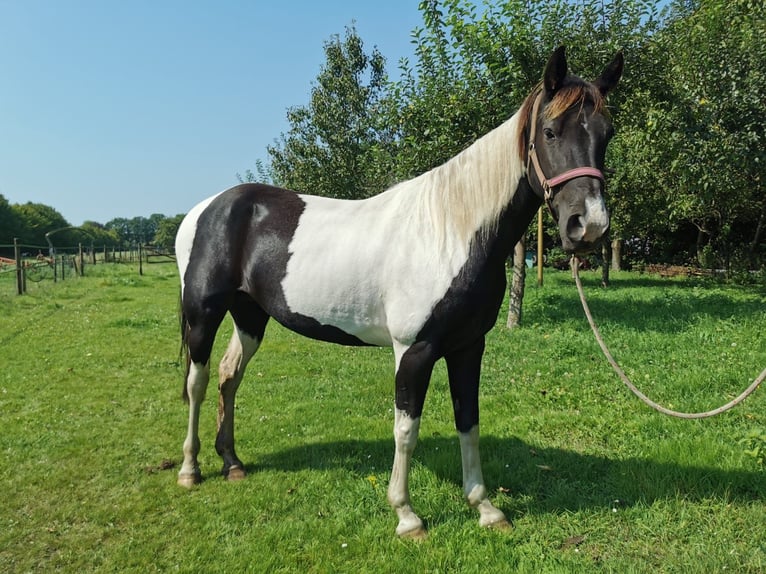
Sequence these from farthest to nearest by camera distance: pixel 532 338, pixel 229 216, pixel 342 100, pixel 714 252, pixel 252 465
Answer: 1. pixel 714 252
2. pixel 342 100
3. pixel 532 338
4. pixel 252 465
5. pixel 229 216

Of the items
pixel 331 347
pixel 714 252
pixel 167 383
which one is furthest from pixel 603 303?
pixel 714 252

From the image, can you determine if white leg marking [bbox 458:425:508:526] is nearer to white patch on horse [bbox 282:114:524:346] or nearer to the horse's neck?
white patch on horse [bbox 282:114:524:346]

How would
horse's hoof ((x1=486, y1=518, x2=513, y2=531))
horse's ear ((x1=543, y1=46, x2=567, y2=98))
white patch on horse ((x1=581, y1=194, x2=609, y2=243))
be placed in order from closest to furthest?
white patch on horse ((x1=581, y1=194, x2=609, y2=243))
horse's ear ((x1=543, y1=46, x2=567, y2=98))
horse's hoof ((x1=486, y1=518, x2=513, y2=531))

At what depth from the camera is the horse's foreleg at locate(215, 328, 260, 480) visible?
12.1 feet

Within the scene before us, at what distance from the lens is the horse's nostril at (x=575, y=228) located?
2.19m


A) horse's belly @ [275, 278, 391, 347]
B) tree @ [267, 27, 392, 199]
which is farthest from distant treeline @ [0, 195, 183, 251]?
horse's belly @ [275, 278, 391, 347]

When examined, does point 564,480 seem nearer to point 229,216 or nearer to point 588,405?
point 588,405

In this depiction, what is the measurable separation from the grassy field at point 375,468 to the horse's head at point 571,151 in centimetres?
183

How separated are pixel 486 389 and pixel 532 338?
2.75 meters

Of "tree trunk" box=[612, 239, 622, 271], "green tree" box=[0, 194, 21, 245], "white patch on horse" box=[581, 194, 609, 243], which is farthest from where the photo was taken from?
"green tree" box=[0, 194, 21, 245]

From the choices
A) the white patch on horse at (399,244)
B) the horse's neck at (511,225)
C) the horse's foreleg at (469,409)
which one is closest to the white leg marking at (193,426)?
the white patch on horse at (399,244)

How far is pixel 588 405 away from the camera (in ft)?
15.4

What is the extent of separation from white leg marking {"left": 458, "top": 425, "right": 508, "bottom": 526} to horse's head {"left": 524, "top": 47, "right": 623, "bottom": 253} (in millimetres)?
1500

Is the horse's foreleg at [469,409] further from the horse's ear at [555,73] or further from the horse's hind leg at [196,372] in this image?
the horse's hind leg at [196,372]
